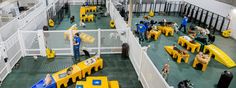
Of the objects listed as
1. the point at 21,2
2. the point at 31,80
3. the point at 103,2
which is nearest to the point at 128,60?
the point at 31,80

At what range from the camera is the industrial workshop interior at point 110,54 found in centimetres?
753

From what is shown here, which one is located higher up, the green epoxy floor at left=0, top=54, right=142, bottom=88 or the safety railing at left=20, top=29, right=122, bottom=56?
the safety railing at left=20, top=29, right=122, bottom=56

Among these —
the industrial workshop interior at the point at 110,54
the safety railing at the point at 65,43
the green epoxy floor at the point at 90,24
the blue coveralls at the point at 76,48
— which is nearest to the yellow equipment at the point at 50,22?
the industrial workshop interior at the point at 110,54

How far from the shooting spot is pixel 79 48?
9.51m

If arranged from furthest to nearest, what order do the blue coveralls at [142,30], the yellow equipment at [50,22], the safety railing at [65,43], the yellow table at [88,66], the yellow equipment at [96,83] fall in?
the yellow equipment at [50,22], the blue coveralls at [142,30], the safety railing at [65,43], the yellow table at [88,66], the yellow equipment at [96,83]

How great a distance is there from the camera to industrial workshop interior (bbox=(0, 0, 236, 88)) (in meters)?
7.53

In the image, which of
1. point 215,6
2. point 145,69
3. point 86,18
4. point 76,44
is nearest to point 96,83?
point 145,69

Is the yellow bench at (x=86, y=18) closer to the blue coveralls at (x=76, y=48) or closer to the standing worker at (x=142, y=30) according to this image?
the standing worker at (x=142, y=30)

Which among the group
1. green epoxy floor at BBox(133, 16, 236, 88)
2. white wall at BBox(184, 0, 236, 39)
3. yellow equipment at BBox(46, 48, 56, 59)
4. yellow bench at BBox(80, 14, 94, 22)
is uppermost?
white wall at BBox(184, 0, 236, 39)

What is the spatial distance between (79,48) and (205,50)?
269 inches

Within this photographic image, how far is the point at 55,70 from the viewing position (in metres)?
8.57

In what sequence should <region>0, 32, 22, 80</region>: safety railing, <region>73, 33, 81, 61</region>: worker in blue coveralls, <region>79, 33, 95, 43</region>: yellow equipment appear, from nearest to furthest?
<region>0, 32, 22, 80</region>: safety railing → <region>73, 33, 81, 61</region>: worker in blue coveralls → <region>79, 33, 95, 43</region>: yellow equipment

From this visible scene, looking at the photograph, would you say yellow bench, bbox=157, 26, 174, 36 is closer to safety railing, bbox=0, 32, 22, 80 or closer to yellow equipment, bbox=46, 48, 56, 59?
yellow equipment, bbox=46, 48, 56, 59

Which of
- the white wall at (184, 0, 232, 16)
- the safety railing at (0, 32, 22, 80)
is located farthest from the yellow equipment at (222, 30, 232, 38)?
the safety railing at (0, 32, 22, 80)
